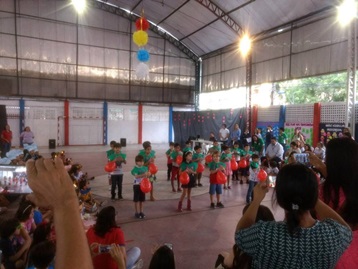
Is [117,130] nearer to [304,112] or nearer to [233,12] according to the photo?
[233,12]

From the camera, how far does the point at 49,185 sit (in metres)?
0.73

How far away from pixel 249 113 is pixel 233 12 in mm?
4631

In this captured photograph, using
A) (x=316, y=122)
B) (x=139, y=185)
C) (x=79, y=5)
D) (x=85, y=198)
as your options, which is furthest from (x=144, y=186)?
(x=79, y=5)

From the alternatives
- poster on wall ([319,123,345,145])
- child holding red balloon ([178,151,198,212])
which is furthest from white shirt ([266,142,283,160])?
child holding red balloon ([178,151,198,212])

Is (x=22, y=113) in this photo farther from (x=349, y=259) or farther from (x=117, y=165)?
(x=349, y=259)

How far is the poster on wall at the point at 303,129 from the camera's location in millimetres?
11185

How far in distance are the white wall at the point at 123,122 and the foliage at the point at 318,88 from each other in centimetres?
907

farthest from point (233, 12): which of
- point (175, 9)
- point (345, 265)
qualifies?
point (345, 265)

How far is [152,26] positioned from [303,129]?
11.2 metres

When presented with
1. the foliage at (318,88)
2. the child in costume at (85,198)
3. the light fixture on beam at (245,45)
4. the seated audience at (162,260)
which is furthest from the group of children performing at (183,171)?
the light fixture on beam at (245,45)

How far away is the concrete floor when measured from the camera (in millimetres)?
3908

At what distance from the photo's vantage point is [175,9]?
15070mm

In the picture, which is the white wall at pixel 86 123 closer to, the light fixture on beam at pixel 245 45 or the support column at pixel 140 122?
the support column at pixel 140 122

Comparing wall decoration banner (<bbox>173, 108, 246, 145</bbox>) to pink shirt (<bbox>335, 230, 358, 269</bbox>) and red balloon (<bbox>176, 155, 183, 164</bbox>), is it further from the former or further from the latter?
pink shirt (<bbox>335, 230, 358, 269</bbox>)
